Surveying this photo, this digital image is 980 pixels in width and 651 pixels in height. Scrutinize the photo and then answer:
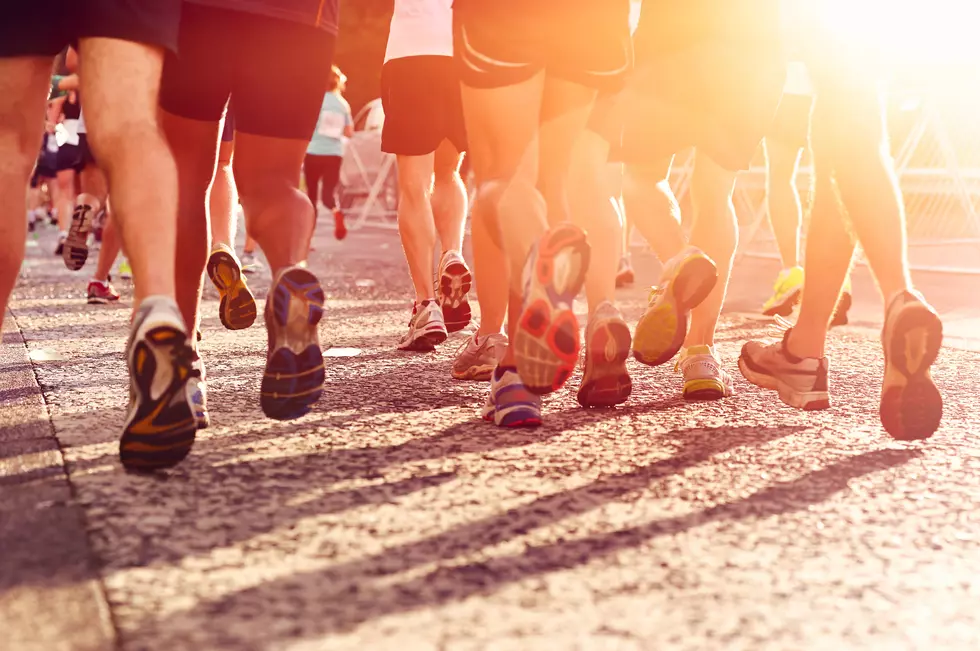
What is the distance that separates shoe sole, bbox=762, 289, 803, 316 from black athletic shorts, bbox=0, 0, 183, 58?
11.7 feet

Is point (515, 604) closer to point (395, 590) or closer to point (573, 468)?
point (395, 590)

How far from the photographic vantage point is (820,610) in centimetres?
148

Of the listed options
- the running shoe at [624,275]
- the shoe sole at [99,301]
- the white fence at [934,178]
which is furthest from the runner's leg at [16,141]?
the white fence at [934,178]

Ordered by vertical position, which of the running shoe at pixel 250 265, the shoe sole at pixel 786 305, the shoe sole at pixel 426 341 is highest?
the shoe sole at pixel 786 305

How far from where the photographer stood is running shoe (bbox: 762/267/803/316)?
16.4 feet

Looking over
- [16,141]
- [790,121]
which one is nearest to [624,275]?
[790,121]

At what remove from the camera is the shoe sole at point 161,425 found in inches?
73.8

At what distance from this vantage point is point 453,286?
4.07 metres

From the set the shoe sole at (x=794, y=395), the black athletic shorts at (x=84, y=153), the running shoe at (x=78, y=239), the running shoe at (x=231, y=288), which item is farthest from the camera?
the black athletic shorts at (x=84, y=153)

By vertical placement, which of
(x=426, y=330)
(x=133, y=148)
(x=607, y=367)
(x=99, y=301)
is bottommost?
(x=99, y=301)

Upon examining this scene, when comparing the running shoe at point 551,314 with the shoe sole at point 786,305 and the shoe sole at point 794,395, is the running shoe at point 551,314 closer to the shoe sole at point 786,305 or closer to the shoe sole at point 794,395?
the shoe sole at point 794,395

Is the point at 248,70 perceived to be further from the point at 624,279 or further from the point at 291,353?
the point at 624,279

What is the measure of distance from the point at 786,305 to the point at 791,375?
232 cm

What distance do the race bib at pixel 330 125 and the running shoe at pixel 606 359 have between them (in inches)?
305
